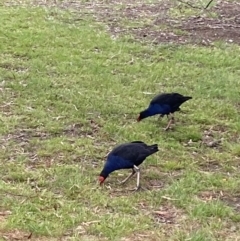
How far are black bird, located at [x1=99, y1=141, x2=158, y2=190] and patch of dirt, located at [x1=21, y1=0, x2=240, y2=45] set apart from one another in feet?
18.6

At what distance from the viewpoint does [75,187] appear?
20.5 feet

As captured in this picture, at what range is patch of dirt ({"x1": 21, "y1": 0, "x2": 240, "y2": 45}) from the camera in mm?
12531

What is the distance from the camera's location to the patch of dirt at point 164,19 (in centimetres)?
1253

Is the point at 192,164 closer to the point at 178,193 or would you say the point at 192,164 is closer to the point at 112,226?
the point at 178,193

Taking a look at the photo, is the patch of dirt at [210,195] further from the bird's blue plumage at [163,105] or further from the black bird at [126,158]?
the bird's blue plumage at [163,105]

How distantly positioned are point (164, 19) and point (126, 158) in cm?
788

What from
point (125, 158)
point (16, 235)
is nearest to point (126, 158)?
point (125, 158)

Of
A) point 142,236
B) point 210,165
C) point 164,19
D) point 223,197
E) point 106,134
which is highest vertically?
point 142,236

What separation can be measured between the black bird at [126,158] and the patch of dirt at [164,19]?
5.66 m

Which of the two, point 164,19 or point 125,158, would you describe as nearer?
point 125,158

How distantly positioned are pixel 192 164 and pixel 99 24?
21.6 ft

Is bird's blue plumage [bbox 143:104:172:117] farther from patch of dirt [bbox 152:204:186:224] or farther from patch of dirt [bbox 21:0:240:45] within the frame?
patch of dirt [bbox 21:0:240:45]

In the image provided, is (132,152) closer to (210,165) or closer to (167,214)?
(167,214)

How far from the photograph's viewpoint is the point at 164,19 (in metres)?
13.8
